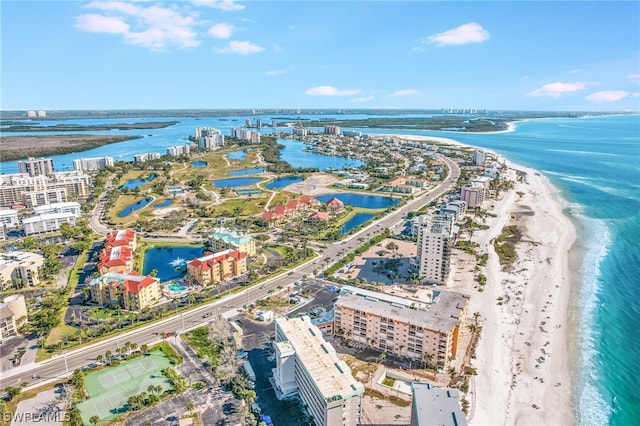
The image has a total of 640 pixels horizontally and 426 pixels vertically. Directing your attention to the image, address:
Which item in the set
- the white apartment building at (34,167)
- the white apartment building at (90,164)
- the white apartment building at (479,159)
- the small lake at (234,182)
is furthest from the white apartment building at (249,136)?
the white apartment building at (479,159)

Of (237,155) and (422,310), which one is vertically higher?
(237,155)

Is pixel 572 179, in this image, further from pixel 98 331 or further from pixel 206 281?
pixel 98 331

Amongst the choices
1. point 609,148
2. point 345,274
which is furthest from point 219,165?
point 609,148

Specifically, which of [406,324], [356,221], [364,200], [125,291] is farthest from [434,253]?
[364,200]

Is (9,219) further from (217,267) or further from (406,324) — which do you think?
(406,324)

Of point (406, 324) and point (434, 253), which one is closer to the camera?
point (406, 324)

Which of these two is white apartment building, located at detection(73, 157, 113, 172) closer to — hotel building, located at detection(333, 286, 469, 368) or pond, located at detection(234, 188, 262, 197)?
pond, located at detection(234, 188, 262, 197)

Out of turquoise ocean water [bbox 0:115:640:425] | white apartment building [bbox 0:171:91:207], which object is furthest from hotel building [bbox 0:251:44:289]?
turquoise ocean water [bbox 0:115:640:425]

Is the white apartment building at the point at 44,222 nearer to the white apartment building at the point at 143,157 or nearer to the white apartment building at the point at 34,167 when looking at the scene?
the white apartment building at the point at 34,167

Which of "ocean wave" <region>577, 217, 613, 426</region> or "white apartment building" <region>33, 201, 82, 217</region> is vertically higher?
"white apartment building" <region>33, 201, 82, 217</region>
